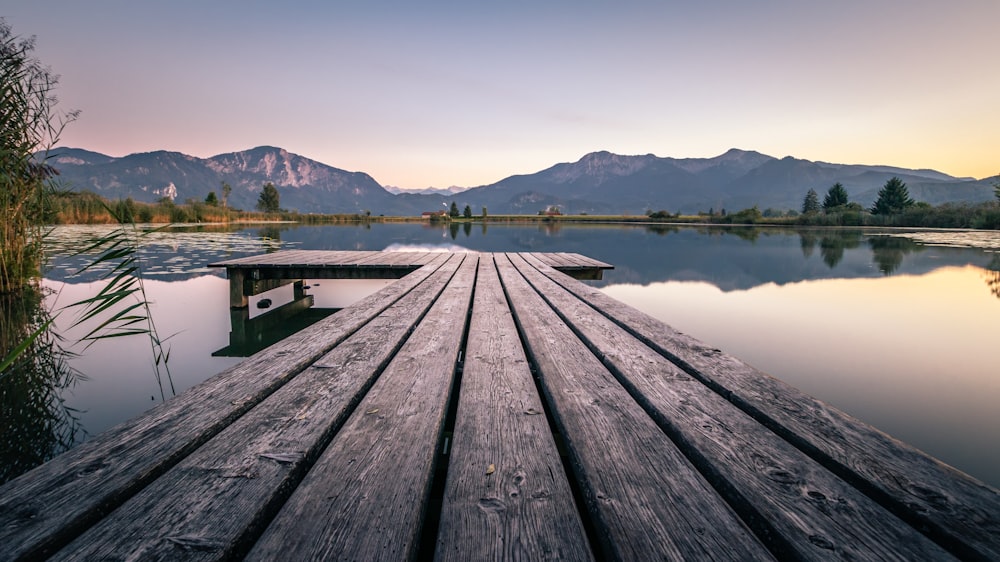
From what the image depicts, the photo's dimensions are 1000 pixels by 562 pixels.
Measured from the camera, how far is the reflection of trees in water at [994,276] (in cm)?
840

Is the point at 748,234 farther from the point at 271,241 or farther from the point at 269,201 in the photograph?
Answer: the point at 269,201

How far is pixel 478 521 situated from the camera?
891 millimetres

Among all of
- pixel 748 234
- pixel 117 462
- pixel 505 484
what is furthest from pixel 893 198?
pixel 117 462

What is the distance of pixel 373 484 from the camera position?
1008mm

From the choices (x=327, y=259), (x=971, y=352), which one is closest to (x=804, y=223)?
(x=971, y=352)

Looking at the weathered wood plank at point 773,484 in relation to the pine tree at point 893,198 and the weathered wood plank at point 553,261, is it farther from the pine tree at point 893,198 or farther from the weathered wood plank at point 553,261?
the pine tree at point 893,198

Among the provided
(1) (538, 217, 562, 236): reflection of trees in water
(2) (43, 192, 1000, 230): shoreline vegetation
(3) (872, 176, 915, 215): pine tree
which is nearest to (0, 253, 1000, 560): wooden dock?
(2) (43, 192, 1000, 230): shoreline vegetation

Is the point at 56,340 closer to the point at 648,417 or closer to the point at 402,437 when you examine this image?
the point at 402,437

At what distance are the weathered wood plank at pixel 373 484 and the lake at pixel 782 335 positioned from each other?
114 inches

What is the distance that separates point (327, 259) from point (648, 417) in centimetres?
664

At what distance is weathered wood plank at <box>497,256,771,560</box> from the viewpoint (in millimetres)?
826

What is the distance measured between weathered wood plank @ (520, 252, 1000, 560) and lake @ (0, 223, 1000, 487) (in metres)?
2.32

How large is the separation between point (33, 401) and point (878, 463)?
17.5ft

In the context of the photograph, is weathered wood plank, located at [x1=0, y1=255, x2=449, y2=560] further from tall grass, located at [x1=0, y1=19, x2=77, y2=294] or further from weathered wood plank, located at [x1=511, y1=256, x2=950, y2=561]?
tall grass, located at [x1=0, y1=19, x2=77, y2=294]
